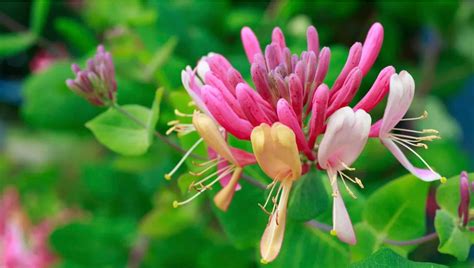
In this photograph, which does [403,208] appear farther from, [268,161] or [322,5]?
[322,5]

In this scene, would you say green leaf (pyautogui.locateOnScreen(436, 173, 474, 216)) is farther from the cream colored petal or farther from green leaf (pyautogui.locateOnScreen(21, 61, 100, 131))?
green leaf (pyautogui.locateOnScreen(21, 61, 100, 131))

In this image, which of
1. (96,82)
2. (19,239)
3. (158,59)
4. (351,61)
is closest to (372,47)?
(351,61)

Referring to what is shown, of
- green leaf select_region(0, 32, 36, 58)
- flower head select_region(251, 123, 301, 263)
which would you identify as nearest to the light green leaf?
green leaf select_region(0, 32, 36, 58)

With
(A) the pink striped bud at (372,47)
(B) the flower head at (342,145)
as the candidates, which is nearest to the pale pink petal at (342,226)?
(B) the flower head at (342,145)

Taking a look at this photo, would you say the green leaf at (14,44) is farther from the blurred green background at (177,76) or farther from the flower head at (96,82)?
the flower head at (96,82)

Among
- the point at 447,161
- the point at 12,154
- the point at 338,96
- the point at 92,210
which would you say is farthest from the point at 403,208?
the point at 12,154

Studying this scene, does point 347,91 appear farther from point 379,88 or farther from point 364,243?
point 364,243
